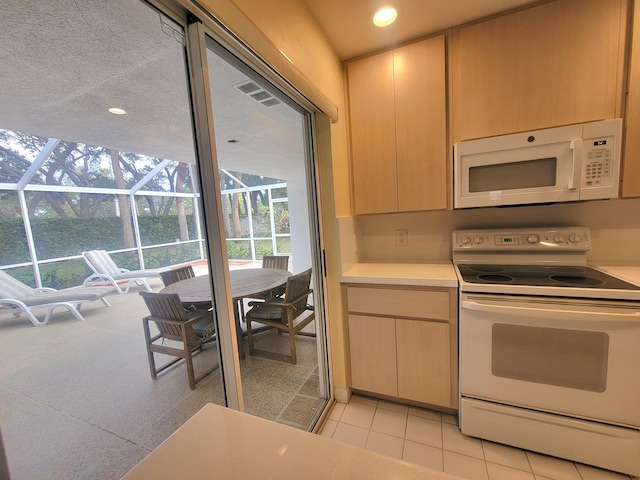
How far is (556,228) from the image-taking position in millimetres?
1744

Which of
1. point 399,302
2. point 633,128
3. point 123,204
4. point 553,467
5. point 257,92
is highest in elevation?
point 257,92

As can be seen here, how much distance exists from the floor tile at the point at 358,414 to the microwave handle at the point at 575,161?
6.11ft

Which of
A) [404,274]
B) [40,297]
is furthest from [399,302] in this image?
[40,297]

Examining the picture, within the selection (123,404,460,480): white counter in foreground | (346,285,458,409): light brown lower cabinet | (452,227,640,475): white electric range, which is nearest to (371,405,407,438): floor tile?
(346,285,458,409): light brown lower cabinet

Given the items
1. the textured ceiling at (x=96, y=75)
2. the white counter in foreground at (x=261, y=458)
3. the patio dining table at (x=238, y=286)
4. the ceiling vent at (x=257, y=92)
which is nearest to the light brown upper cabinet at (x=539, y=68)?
the ceiling vent at (x=257, y=92)

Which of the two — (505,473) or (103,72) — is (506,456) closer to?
(505,473)

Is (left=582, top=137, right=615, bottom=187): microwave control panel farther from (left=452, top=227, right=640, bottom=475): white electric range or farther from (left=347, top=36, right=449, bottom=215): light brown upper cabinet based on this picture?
(left=347, top=36, right=449, bottom=215): light brown upper cabinet

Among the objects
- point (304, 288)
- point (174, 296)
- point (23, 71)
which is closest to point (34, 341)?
point (174, 296)

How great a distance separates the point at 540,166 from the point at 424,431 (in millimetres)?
1765

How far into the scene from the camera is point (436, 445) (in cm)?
155

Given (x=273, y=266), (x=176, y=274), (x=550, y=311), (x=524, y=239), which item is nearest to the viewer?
(x=176, y=274)

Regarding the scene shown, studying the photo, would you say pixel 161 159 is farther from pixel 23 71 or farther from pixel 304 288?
pixel 304 288

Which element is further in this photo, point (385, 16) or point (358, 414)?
point (358, 414)

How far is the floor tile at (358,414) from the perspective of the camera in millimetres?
1755
